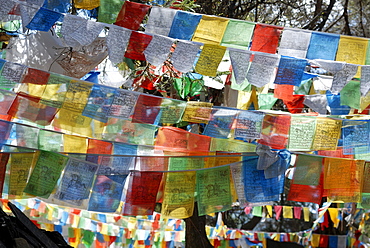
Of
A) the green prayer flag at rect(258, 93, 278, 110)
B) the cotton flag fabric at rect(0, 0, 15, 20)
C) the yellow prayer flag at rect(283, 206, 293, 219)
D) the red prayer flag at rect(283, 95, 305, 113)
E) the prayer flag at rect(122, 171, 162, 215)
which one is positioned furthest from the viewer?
the yellow prayer flag at rect(283, 206, 293, 219)

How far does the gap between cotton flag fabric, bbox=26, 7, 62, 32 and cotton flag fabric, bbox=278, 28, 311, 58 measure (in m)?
2.42

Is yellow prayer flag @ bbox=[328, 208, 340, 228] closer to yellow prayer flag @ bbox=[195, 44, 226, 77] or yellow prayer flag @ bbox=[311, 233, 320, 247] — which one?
yellow prayer flag @ bbox=[311, 233, 320, 247]

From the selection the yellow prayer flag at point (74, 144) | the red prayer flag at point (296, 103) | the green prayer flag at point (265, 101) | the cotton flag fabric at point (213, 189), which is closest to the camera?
the yellow prayer flag at point (74, 144)

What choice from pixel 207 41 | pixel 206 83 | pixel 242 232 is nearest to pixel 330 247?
pixel 242 232

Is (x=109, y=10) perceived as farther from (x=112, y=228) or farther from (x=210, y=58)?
(x=112, y=228)

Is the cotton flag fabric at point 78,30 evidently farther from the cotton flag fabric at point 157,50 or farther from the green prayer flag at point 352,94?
the green prayer flag at point 352,94

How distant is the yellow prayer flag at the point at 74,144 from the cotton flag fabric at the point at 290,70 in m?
2.27

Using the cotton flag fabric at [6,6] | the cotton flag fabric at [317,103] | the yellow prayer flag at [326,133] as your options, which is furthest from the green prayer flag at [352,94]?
the cotton flag fabric at [6,6]

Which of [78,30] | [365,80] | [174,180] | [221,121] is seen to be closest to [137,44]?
[78,30]

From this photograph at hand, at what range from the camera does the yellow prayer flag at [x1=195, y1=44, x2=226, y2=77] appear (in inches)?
229

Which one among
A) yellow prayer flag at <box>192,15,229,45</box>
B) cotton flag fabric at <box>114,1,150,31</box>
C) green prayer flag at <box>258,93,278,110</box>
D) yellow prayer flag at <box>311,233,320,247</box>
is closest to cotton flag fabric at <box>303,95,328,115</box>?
green prayer flag at <box>258,93,278,110</box>

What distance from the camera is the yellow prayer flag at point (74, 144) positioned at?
6.11 m

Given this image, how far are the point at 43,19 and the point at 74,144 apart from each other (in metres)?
1.41

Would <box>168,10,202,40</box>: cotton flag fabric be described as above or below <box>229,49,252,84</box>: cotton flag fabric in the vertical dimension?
above
